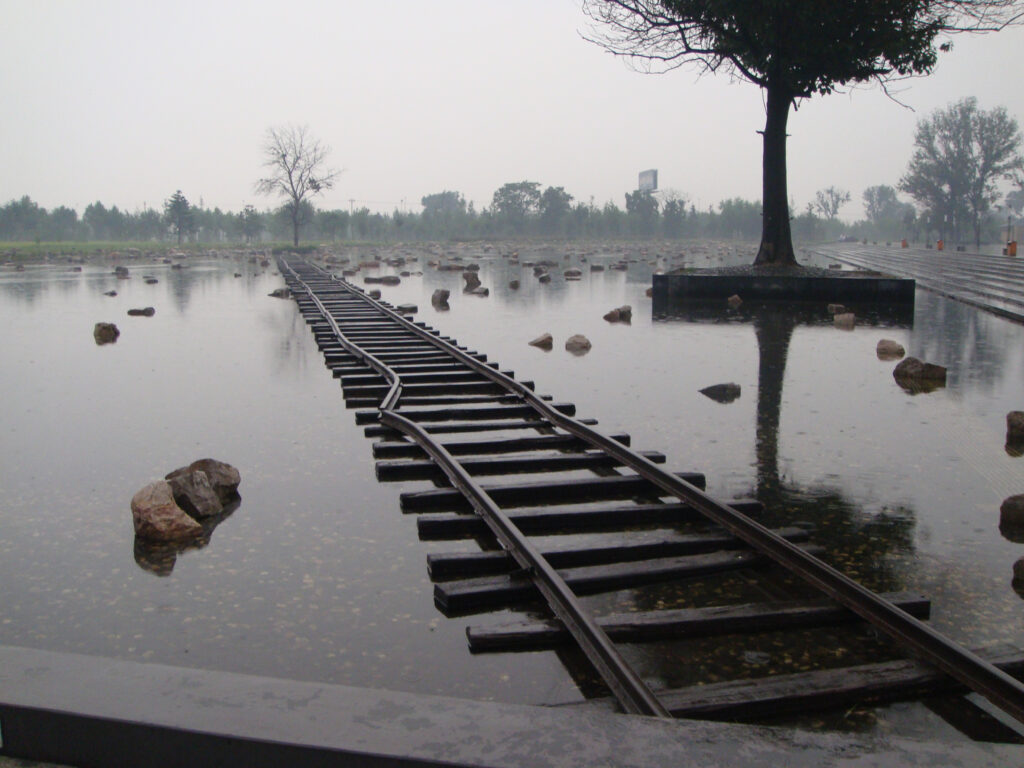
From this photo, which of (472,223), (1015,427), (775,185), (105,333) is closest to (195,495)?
(1015,427)

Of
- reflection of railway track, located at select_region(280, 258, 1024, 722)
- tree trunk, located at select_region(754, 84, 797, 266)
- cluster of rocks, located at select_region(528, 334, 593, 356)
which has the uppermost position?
tree trunk, located at select_region(754, 84, 797, 266)

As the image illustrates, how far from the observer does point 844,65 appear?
66.1 feet

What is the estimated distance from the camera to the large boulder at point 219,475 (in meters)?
5.00

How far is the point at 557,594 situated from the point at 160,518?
2.11 m

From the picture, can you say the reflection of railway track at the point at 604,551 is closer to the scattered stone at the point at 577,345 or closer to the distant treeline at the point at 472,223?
the scattered stone at the point at 577,345

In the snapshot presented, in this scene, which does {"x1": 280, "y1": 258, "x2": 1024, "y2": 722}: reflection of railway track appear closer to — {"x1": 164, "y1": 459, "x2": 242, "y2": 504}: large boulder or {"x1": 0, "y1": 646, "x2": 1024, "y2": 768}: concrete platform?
{"x1": 0, "y1": 646, "x2": 1024, "y2": 768}: concrete platform

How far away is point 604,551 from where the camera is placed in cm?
410

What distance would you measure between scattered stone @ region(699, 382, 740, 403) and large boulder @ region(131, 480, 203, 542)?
479 centimetres

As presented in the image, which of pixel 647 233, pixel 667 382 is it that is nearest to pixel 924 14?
pixel 667 382

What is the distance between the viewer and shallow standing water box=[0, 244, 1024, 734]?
331 cm

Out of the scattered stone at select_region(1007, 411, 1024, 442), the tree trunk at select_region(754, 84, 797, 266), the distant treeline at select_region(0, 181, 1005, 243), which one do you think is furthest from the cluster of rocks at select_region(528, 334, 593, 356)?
the distant treeline at select_region(0, 181, 1005, 243)

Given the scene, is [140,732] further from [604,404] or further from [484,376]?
[484,376]

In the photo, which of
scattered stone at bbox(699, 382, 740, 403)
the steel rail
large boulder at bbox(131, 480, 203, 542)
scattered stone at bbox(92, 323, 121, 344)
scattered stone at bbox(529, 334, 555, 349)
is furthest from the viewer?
scattered stone at bbox(92, 323, 121, 344)

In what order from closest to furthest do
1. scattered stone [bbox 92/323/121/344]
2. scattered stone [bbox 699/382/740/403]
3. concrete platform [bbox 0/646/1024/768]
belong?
1. concrete platform [bbox 0/646/1024/768]
2. scattered stone [bbox 699/382/740/403]
3. scattered stone [bbox 92/323/121/344]
